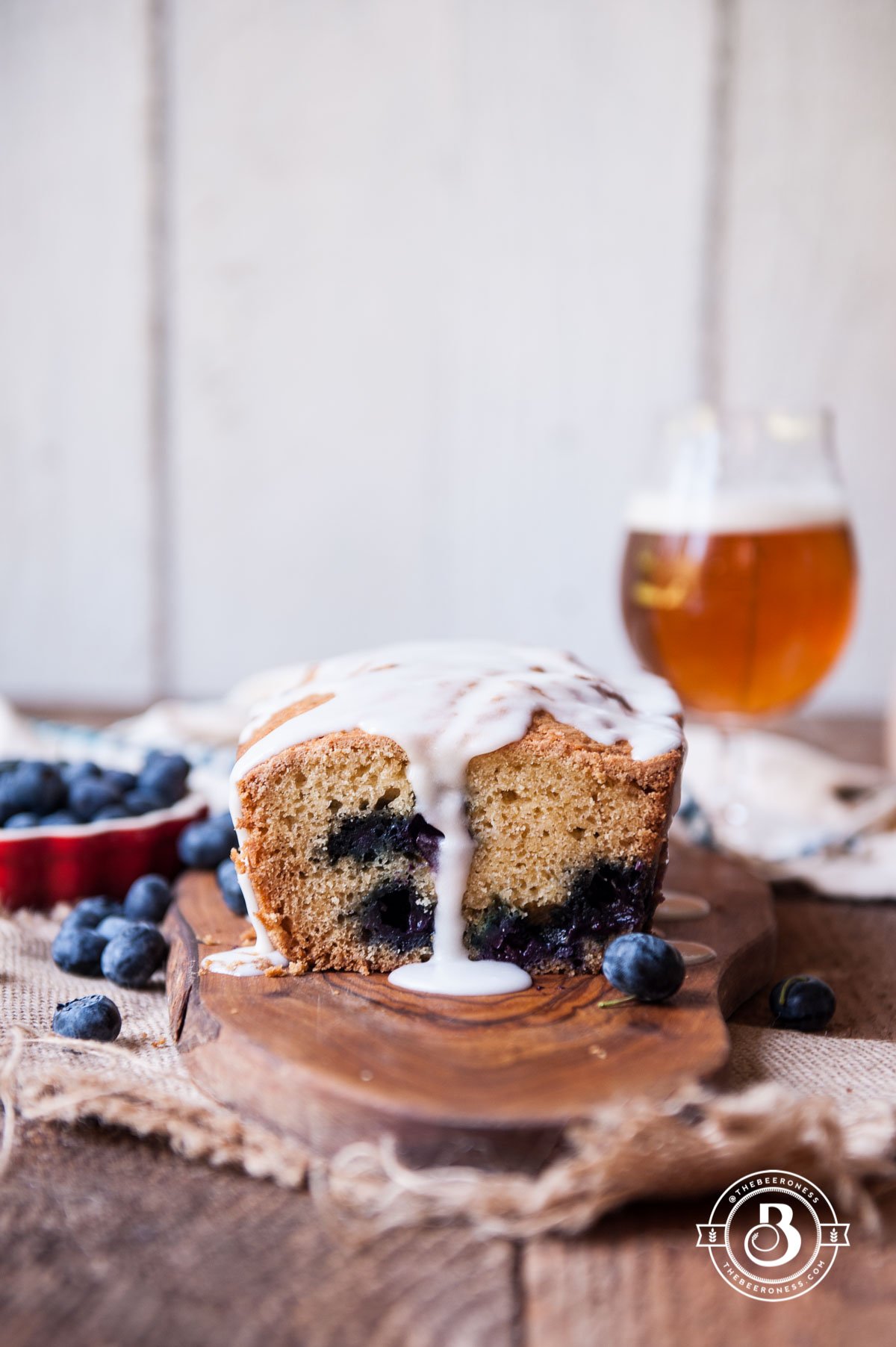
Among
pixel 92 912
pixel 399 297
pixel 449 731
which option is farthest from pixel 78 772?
pixel 399 297

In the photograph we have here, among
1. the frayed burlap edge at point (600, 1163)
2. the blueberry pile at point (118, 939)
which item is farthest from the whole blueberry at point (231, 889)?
the frayed burlap edge at point (600, 1163)

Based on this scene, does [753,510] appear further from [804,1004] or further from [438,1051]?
[438,1051]

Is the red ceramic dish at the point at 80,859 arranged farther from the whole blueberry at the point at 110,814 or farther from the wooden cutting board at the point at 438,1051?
the wooden cutting board at the point at 438,1051

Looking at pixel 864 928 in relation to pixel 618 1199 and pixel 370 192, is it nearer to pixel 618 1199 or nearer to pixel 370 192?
pixel 618 1199

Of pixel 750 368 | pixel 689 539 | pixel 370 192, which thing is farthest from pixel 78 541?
pixel 689 539

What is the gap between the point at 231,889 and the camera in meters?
1.68

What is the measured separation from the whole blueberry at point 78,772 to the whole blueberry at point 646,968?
1.03 meters

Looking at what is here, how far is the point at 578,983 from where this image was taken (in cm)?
146

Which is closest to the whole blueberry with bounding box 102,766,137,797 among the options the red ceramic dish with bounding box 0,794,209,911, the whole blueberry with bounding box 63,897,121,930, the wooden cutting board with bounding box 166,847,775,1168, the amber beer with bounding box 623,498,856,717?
the red ceramic dish with bounding box 0,794,209,911

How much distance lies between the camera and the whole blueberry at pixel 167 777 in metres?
2.02

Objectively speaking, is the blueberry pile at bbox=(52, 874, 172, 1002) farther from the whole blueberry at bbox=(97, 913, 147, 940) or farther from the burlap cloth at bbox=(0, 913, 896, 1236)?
the burlap cloth at bbox=(0, 913, 896, 1236)

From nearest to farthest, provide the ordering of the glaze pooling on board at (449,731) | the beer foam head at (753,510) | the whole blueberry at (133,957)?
1. the glaze pooling on board at (449,731)
2. the whole blueberry at (133,957)
3. the beer foam head at (753,510)

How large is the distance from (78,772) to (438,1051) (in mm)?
1039

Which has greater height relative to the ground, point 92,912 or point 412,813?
point 412,813
